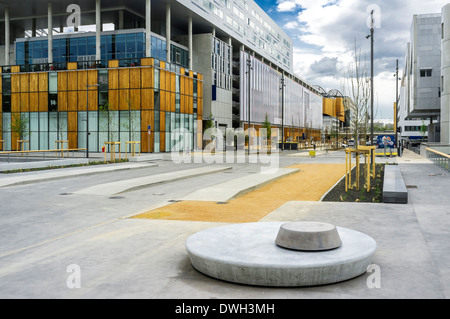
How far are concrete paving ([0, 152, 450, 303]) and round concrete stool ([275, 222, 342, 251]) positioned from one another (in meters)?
0.62

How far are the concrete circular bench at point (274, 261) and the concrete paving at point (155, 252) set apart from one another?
0.12 metres

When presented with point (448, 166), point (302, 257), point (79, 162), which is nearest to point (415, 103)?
point (448, 166)

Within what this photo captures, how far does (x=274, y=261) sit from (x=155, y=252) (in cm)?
226

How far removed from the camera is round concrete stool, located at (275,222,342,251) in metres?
5.87

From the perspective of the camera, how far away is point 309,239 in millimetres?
5883

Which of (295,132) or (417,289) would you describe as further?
(295,132)

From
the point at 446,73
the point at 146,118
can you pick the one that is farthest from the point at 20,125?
the point at 446,73

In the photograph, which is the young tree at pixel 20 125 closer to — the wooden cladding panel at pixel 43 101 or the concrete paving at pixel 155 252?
the wooden cladding panel at pixel 43 101

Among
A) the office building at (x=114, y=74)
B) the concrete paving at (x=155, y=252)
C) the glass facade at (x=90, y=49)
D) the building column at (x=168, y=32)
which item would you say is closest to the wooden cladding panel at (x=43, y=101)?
the office building at (x=114, y=74)

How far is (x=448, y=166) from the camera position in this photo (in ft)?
75.0

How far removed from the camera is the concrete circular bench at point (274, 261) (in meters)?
5.11

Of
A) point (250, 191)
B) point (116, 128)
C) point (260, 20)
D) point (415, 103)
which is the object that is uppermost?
point (260, 20)
